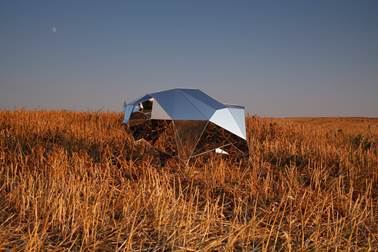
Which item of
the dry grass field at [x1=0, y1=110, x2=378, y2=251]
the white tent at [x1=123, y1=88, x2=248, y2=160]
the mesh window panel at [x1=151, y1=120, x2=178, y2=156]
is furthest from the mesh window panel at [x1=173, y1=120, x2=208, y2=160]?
the dry grass field at [x1=0, y1=110, x2=378, y2=251]

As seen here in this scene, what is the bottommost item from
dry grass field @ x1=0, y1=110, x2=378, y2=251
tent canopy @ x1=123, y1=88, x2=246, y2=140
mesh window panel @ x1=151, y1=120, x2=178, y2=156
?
dry grass field @ x1=0, y1=110, x2=378, y2=251

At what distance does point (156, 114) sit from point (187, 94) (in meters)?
0.44

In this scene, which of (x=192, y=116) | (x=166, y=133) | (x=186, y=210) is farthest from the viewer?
(x=166, y=133)

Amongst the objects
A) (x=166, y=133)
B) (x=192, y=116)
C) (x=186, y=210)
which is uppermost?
(x=192, y=116)

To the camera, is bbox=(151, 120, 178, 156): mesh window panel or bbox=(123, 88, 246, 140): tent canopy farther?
bbox=(151, 120, 178, 156): mesh window panel

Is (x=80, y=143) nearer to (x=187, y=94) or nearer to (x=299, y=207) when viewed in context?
(x=187, y=94)

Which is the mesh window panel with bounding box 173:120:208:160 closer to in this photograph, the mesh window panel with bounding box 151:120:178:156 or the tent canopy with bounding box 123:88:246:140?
the tent canopy with bounding box 123:88:246:140

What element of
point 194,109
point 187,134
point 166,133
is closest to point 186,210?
point 187,134

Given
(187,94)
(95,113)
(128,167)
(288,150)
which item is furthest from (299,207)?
(95,113)

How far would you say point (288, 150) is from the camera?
525 centimetres

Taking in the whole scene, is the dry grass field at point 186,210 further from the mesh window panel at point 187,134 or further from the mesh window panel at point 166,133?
the mesh window panel at point 187,134

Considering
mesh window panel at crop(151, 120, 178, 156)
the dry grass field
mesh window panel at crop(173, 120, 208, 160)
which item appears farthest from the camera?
mesh window panel at crop(151, 120, 178, 156)

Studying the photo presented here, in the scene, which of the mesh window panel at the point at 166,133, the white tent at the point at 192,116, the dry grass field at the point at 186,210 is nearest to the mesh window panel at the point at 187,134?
the white tent at the point at 192,116

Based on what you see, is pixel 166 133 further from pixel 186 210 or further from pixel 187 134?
pixel 186 210
